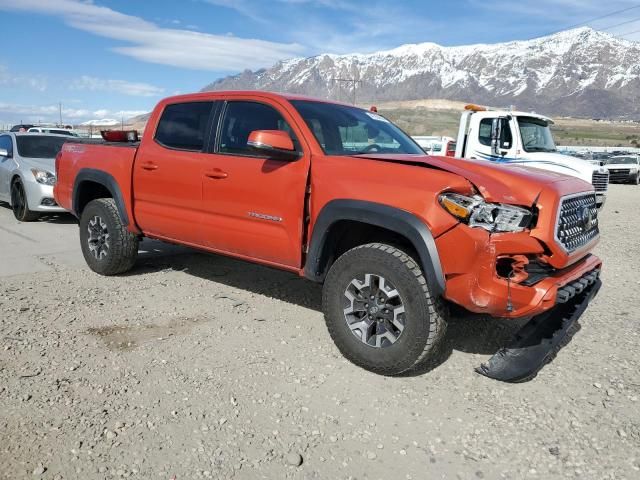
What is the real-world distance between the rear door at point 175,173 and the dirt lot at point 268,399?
708 mm

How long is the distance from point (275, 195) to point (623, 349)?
2.92 m

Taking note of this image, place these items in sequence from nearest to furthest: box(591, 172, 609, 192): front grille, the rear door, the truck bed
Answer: the rear door < the truck bed < box(591, 172, 609, 192): front grille

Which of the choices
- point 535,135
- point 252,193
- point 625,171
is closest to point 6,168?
point 252,193

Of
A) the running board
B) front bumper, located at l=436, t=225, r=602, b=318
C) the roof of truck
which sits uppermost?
the roof of truck

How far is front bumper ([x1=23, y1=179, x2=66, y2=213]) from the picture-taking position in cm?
916

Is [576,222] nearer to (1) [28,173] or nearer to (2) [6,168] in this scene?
(1) [28,173]

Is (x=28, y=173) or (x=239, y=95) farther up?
(x=239, y=95)

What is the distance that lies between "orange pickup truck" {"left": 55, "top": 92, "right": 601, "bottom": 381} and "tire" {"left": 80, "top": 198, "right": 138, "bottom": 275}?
0.48 m

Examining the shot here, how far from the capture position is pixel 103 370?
3654 mm

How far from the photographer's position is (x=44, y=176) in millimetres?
9273

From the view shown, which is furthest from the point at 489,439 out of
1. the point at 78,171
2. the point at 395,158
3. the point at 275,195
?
the point at 78,171

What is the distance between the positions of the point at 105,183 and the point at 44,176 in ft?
14.5

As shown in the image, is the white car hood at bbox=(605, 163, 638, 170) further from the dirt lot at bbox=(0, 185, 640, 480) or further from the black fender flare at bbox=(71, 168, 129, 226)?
the black fender flare at bbox=(71, 168, 129, 226)

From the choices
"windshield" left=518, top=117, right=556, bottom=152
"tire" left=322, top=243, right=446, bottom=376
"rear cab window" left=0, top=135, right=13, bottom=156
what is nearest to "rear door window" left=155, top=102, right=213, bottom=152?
"tire" left=322, top=243, right=446, bottom=376
